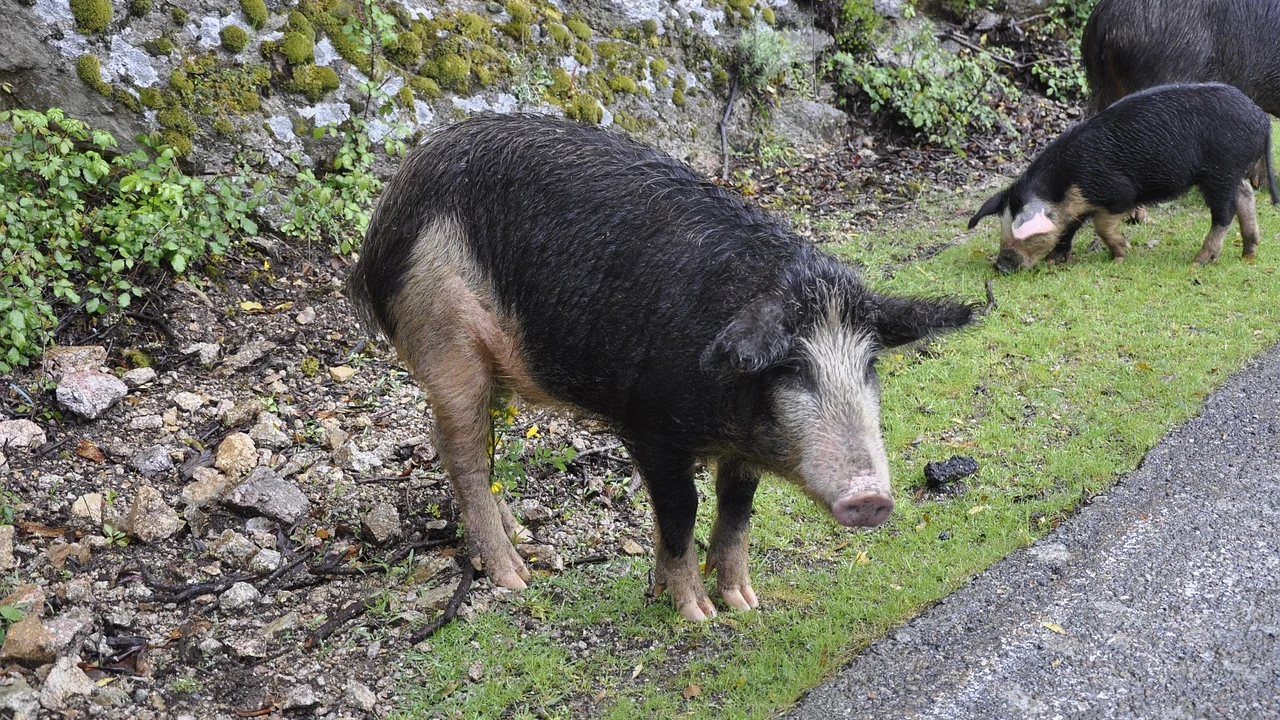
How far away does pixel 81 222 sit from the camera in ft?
20.1

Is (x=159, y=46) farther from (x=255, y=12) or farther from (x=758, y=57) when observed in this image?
(x=758, y=57)

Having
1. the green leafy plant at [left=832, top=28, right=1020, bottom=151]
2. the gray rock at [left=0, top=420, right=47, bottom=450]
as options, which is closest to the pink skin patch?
the green leafy plant at [left=832, top=28, right=1020, bottom=151]

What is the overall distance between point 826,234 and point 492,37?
326 centimetres

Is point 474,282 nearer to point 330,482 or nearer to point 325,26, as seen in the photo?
point 330,482

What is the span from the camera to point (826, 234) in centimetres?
902

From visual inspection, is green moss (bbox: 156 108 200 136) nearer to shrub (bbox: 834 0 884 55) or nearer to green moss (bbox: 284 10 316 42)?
green moss (bbox: 284 10 316 42)

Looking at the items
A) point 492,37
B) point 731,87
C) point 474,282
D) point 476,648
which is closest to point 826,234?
point 731,87

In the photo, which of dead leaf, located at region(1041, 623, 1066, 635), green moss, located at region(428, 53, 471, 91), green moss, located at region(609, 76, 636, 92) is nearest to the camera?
dead leaf, located at region(1041, 623, 1066, 635)

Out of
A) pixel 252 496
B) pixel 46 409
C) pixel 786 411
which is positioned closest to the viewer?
pixel 786 411

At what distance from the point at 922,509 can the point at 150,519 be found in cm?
369

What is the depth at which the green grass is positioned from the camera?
13.7 ft

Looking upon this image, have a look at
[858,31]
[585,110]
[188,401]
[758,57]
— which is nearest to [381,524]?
[188,401]

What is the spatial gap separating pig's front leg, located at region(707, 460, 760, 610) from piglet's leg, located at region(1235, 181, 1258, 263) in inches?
229

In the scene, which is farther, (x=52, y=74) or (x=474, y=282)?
(x=52, y=74)
